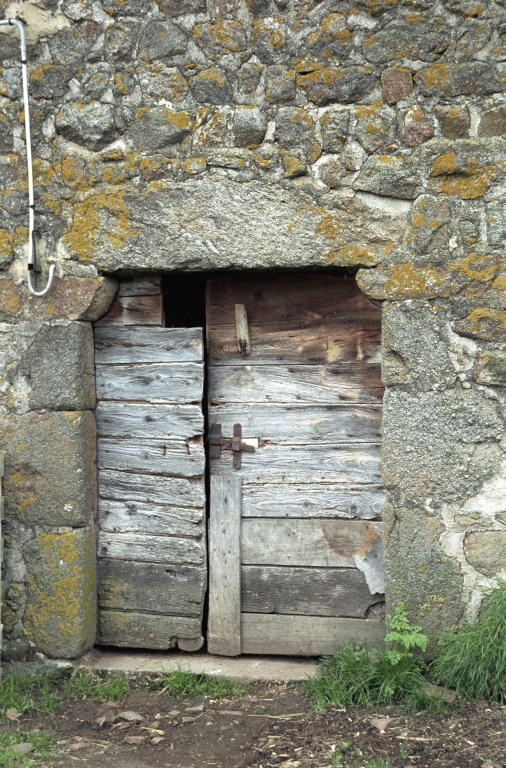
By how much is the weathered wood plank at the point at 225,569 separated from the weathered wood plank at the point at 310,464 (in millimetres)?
101

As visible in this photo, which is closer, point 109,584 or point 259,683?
point 259,683

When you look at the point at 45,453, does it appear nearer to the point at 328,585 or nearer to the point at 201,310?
the point at 201,310

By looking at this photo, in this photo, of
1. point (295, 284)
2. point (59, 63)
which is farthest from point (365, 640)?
point (59, 63)

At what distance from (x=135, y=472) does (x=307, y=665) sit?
1.27 m

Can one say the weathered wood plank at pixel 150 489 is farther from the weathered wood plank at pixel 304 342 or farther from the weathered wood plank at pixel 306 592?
the weathered wood plank at pixel 304 342

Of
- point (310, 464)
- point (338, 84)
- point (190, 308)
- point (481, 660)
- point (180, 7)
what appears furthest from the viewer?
point (190, 308)

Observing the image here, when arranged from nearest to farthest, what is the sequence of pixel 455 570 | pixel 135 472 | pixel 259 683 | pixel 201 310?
pixel 455 570, pixel 259 683, pixel 135 472, pixel 201 310

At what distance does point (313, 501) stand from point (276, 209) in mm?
1397

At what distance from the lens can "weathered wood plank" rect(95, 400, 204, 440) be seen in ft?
11.5

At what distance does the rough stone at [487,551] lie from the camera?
3045 mm

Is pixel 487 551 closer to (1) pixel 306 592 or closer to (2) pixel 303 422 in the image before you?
(1) pixel 306 592

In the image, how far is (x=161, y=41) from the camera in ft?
10.7

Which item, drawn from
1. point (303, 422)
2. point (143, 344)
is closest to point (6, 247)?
point (143, 344)

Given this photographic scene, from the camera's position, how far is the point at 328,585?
3.45 meters
